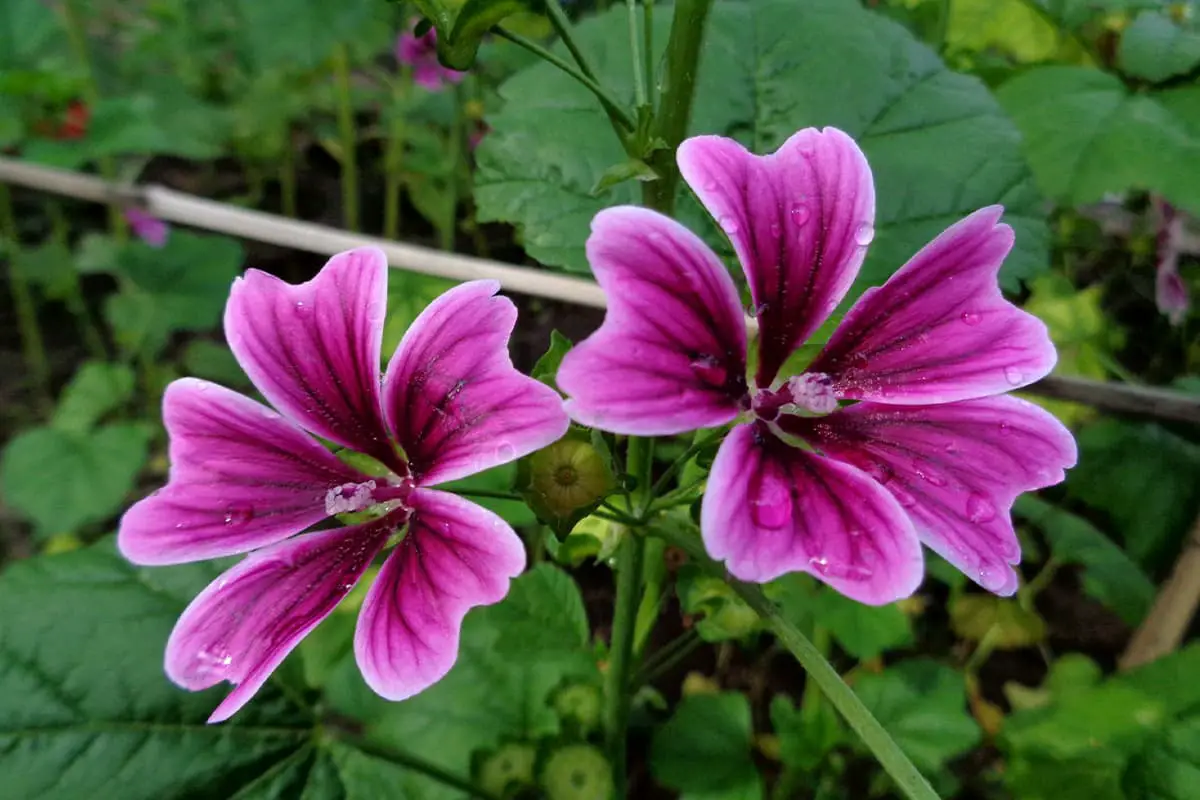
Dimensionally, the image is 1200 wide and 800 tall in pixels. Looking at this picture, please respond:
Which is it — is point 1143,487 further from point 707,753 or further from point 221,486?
point 221,486

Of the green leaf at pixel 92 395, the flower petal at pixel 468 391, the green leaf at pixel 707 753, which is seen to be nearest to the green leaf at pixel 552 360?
the flower petal at pixel 468 391

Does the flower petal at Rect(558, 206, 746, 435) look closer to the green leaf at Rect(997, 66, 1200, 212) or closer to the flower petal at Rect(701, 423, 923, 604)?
the flower petal at Rect(701, 423, 923, 604)

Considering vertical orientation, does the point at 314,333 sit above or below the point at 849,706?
above

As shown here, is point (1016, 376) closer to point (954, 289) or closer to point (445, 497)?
point (954, 289)

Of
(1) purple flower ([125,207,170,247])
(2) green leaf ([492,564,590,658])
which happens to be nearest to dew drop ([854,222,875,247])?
(2) green leaf ([492,564,590,658])

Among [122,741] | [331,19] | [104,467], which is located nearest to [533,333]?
[331,19]

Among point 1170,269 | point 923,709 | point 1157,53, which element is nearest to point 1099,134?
point 1157,53
